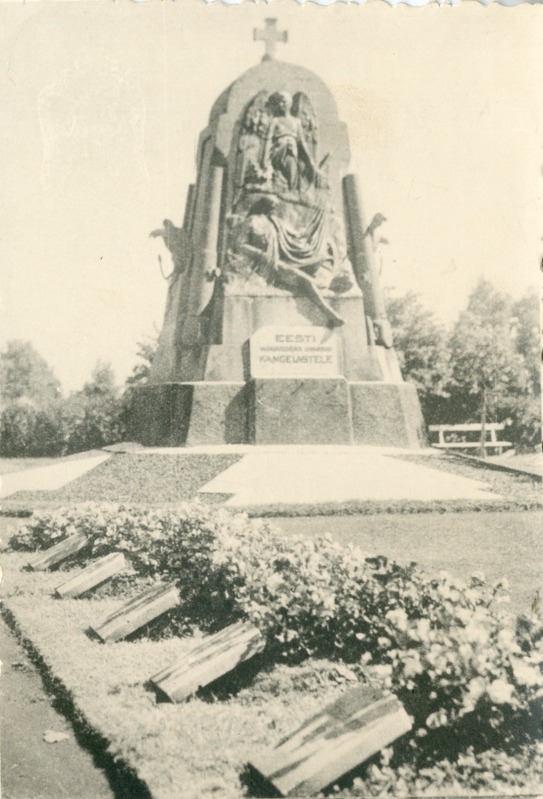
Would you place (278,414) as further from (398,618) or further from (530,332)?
(398,618)

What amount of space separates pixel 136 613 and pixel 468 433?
3.54 m

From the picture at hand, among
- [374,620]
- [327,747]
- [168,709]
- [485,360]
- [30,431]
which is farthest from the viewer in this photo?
[485,360]

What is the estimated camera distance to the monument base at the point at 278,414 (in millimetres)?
7398

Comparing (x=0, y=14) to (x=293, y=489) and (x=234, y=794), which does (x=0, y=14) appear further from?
(x=234, y=794)

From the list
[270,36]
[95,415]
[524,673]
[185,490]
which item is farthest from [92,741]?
[270,36]

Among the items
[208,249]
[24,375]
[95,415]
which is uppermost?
[208,249]

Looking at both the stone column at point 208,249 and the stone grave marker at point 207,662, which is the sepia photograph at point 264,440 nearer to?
the stone grave marker at point 207,662

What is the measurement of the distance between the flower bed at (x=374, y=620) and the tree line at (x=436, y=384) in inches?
32.1

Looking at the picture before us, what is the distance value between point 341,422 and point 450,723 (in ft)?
12.6

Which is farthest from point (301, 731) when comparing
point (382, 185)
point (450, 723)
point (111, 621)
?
point (382, 185)

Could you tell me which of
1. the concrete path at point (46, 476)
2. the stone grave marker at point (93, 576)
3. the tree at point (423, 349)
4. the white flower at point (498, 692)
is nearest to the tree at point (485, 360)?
the tree at point (423, 349)

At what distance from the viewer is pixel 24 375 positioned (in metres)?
6.09

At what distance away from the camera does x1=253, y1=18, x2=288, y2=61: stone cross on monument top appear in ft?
19.3

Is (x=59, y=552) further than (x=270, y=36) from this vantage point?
Yes
